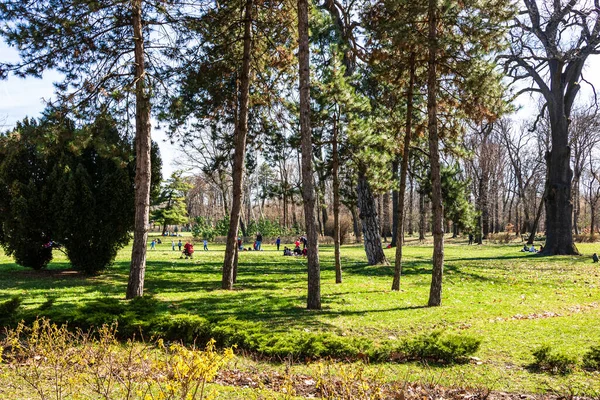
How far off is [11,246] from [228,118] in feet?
28.3

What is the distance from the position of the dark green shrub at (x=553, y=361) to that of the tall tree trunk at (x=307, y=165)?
4.81 meters

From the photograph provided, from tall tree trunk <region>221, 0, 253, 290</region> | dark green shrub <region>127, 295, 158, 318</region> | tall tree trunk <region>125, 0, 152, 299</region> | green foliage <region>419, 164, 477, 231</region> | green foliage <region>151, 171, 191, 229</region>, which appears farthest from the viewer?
green foliage <region>151, 171, 191, 229</region>

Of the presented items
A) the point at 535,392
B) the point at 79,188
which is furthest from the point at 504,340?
the point at 79,188

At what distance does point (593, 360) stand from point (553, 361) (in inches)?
23.3

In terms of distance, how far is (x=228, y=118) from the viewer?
14.3 metres

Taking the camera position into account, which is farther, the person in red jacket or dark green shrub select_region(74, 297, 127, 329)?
the person in red jacket

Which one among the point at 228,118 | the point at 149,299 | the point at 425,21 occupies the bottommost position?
the point at 149,299

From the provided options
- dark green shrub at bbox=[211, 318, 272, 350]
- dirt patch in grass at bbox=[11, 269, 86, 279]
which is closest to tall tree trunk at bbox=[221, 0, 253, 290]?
dark green shrub at bbox=[211, 318, 272, 350]

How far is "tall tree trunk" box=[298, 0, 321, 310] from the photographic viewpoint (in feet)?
31.7

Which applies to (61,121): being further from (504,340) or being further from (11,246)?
(504,340)

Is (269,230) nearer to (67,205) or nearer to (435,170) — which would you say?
(67,205)

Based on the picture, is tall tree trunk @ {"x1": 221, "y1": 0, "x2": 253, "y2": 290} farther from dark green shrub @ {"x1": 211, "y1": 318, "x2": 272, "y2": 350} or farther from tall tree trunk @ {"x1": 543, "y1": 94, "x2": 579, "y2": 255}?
tall tree trunk @ {"x1": 543, "y1": 94, "x2": 579, "y2": 255}

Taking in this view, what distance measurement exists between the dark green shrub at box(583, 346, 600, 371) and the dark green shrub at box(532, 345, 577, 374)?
0.14m

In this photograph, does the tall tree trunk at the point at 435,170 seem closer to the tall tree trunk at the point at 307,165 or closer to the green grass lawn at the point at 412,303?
the green grass lawn at the point at 412,303
